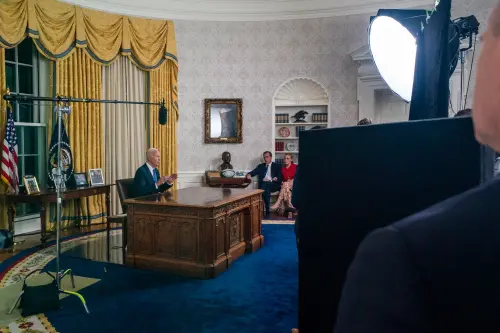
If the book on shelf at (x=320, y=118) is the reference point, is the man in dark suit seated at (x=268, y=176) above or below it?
below

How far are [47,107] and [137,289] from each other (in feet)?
13.3

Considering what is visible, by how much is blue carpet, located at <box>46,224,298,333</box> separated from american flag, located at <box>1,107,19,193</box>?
159 cm

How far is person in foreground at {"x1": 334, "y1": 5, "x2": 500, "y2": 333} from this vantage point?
1.09ft

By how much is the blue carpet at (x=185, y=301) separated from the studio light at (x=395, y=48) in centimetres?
222

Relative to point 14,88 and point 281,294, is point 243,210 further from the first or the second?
point 14,88

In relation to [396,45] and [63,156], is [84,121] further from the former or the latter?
[396,45]

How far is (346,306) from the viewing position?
1.19ft

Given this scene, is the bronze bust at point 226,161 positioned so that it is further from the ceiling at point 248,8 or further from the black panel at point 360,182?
the black panel at point 360,182

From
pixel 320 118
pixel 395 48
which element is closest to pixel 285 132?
pixel 320 118

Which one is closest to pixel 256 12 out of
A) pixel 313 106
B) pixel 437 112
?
pixel 313 106

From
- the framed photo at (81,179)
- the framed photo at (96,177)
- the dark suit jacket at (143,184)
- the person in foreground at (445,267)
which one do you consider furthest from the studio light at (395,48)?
the framed photo at (96,177)

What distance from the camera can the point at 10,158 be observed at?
224 inches

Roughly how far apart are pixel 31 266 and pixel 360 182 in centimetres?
500

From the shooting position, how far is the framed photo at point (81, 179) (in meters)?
6.51
